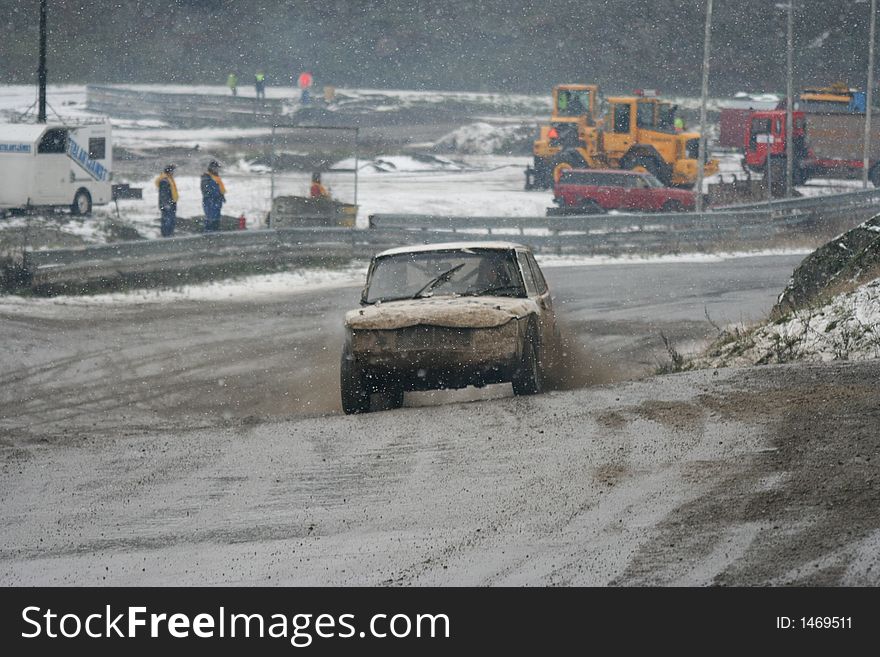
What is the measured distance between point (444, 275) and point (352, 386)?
4.42 feet

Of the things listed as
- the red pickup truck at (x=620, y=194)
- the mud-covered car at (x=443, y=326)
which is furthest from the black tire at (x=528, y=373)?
the red pickup truck at (x=620, y=194)

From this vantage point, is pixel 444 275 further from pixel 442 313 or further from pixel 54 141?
pixel 54 141

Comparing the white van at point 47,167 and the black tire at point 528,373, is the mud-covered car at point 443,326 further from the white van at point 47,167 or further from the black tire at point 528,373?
the white van at point 47,167

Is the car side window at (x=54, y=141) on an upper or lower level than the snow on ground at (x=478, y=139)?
Answer: lower

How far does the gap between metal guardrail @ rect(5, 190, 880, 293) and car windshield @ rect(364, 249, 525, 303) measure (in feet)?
30.8

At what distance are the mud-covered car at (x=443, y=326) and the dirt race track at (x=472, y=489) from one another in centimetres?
46

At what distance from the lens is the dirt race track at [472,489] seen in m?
6.05

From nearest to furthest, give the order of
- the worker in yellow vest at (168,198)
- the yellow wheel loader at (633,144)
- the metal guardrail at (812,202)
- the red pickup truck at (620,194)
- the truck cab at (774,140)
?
the worker in yellow vest at (168,198) < the metal guardrail at (812,202) < the red pickup truck at (620,194) < the yellow wheel loader at (633,144) < the truck cab at (774,140)

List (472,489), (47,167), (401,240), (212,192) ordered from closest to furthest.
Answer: (472,489) → (212,192) → (401,240) → (47,167)

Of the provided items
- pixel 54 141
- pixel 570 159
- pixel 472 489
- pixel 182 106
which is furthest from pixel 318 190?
pixel 182 106

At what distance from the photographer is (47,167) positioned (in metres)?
29.3

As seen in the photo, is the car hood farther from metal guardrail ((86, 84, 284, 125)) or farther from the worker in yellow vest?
metal guardrail ((86, 84, 284, 125))
